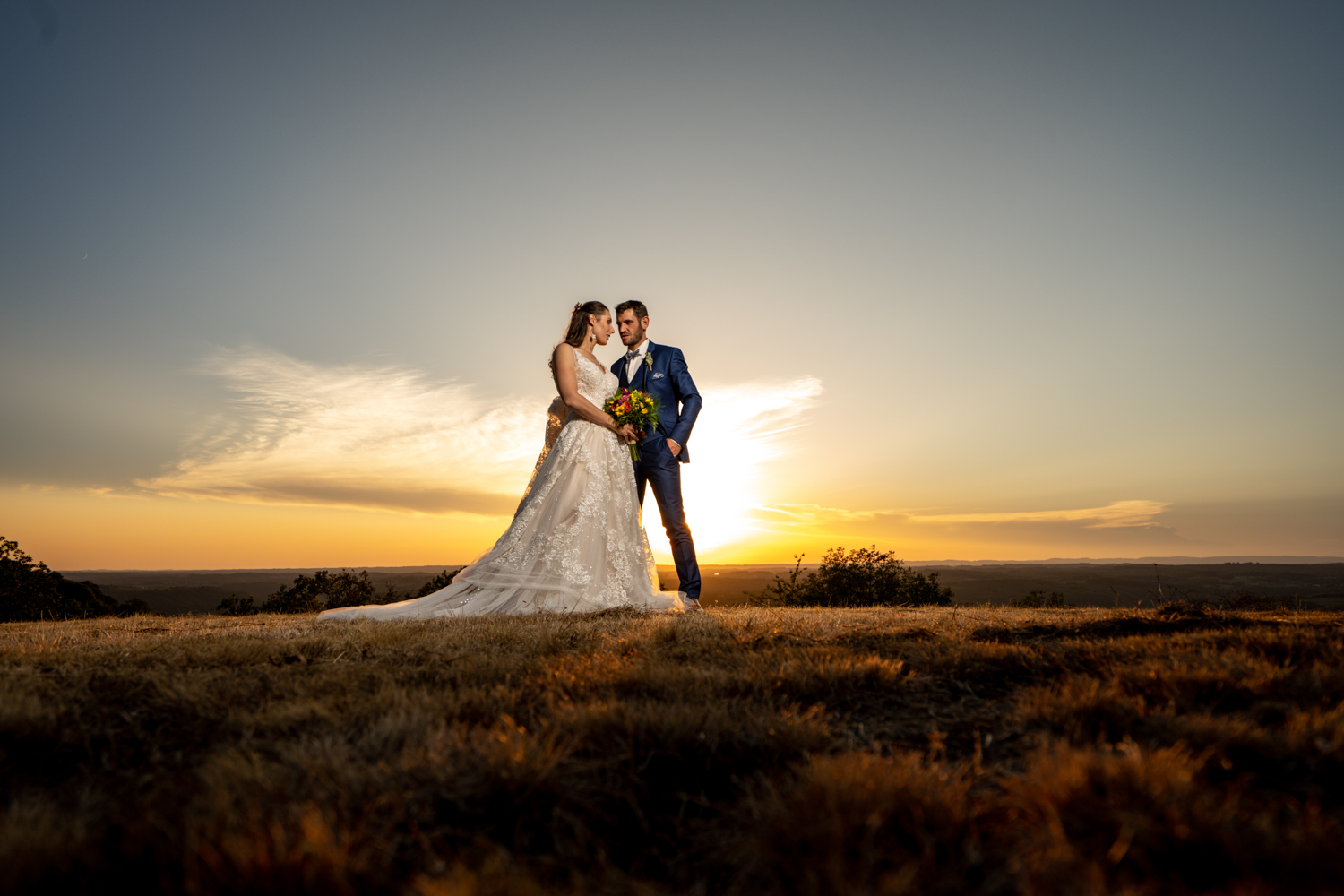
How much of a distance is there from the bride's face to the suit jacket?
570 millimetres

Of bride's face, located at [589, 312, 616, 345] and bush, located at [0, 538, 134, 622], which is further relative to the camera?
bush, located at [0, 538, 134, 622]

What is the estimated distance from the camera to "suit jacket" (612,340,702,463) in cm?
771

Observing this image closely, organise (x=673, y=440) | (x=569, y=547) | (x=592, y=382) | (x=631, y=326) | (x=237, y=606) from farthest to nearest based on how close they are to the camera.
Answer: (x=237, y=606), (x=631, y=326), (x=592, y=382), (x=673, y=440), (x=569, y=547)

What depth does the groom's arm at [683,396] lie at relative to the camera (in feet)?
25.2

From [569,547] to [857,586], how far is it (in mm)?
6032

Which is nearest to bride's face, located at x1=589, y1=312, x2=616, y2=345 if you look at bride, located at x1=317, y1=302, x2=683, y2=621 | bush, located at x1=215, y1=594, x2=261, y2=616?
bride, located at x1=317, y1=302, x2=683, y2=621

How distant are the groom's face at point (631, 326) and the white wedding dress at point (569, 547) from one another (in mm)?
561

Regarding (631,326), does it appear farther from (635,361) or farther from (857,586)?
(857,586)

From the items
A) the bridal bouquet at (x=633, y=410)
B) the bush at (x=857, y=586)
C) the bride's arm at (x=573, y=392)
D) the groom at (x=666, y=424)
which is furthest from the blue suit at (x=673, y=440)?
the bush at (x=857, y=586)

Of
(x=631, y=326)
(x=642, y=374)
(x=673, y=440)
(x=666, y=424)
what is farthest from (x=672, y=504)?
(x=631, y=326)

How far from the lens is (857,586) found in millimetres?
10781

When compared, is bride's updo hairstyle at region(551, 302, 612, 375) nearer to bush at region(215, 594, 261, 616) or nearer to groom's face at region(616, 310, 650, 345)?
groom's face at region(616, 310, 650, 345)

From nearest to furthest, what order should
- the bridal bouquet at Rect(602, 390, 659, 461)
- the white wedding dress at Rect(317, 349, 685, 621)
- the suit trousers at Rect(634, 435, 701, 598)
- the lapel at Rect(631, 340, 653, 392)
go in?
the white wedding dress at Rect(317, 349, 685, 621) → the suit trousers at Rect(634, 435, 701, 598) → the bridal bouquet at Rect(602, 390, 659, 461) → the lapel at Rect(631, 340, 653, 392)

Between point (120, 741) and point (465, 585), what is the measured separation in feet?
15.0
